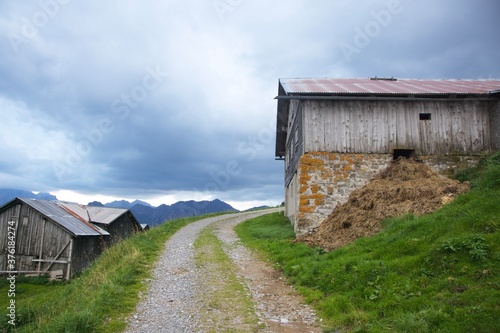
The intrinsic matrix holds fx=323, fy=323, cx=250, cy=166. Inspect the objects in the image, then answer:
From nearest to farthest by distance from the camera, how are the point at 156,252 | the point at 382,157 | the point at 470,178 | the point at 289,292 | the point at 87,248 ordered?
the point at 289,292 < the point at 156,252 < the point at 470,178 < the point at 382,157 < the point at 87,248

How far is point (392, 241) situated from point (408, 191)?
4.49 m

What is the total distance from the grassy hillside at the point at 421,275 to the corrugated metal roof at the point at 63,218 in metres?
22.8

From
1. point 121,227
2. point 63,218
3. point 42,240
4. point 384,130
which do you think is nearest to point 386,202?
point 384,130

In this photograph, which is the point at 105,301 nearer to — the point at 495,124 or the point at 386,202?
the point at 386,202

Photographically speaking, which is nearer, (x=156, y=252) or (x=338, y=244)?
(x=338, y=244)

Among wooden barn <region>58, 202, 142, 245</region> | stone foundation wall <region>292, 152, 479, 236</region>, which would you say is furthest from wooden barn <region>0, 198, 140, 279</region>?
stone foundation wall <region>292, 152, 479, 236</region>

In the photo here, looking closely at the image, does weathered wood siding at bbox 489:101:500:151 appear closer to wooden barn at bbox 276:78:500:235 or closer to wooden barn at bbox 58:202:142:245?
wooden barn at bbox 276:78:500:235

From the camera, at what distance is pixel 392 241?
826cm

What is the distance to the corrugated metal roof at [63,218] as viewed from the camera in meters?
25.9

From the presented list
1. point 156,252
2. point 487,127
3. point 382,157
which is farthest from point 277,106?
point 156,252

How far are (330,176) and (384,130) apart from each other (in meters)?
3.75

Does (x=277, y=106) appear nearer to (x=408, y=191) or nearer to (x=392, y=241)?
(x=408, y=191)

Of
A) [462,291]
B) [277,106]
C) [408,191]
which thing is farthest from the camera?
[277,106]

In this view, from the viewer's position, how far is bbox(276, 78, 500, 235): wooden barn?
50.6ft
